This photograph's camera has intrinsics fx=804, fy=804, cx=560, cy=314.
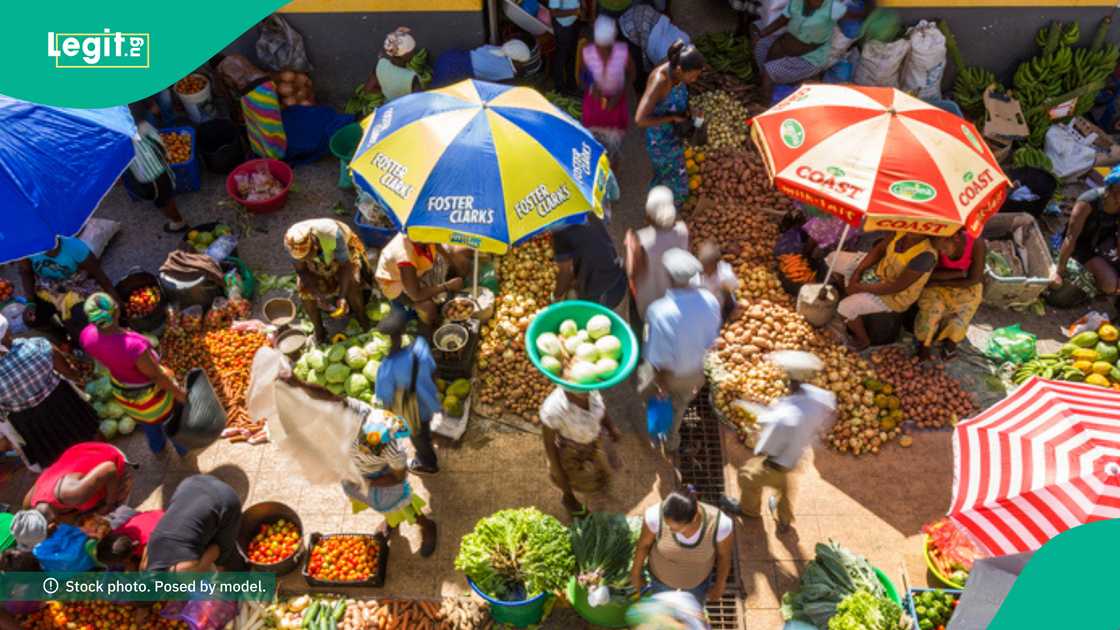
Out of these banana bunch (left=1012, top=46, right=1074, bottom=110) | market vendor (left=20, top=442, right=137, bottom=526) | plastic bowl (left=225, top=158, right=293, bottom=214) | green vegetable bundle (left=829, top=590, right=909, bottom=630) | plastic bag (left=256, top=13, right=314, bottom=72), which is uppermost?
banana bunch (left=1012, top=46, right=1074, bottom=110)

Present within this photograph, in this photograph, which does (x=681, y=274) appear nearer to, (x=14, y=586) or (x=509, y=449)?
(x=509, y=449)

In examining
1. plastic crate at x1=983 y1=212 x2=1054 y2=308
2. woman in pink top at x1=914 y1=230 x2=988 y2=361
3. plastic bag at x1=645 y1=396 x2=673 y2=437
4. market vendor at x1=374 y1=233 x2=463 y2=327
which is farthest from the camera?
plastic crate at x1=983 y1=212 x2=1054 y2=308

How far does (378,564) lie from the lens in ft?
20.1

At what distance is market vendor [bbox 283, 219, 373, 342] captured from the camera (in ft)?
22.4

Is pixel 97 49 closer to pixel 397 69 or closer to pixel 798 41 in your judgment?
pixel 397 69

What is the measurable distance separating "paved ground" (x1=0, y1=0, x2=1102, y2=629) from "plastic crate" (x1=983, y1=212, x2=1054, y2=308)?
1862mm

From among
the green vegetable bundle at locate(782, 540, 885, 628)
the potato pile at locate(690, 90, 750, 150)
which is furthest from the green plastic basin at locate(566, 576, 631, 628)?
the potato pile at locate(690, 90, 750, 150)

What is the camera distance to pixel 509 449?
23.3ft


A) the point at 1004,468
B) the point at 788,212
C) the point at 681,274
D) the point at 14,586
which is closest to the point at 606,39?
the point at 788,212

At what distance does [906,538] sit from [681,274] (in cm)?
297

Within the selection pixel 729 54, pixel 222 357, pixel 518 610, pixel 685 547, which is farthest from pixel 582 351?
pixel 729 54

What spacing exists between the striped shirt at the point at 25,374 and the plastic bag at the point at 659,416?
489 cm

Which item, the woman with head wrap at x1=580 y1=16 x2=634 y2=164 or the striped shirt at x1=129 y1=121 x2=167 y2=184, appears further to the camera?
the striped shirt at x1=129 y1=121 x2=167 y2=184

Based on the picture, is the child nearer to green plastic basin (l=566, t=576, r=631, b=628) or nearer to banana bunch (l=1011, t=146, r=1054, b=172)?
green plastic basin (l=566, t=576, r=631, b=628)
